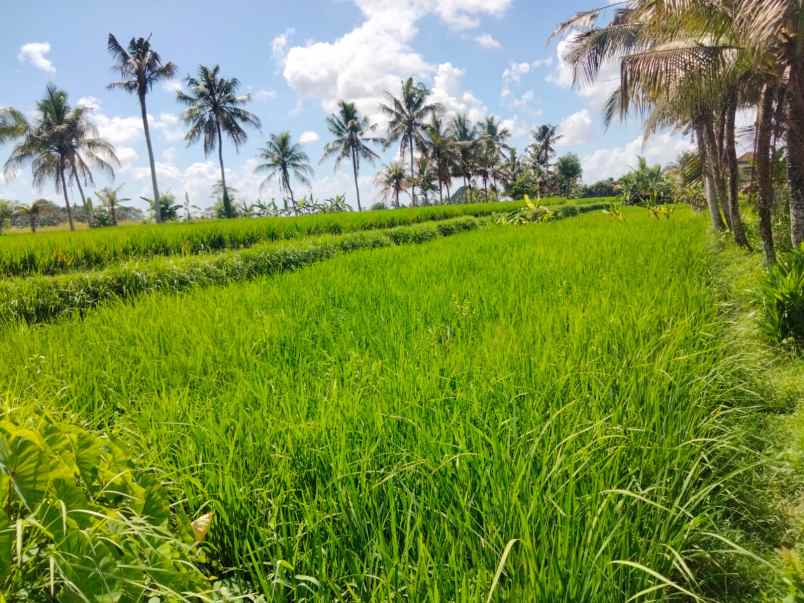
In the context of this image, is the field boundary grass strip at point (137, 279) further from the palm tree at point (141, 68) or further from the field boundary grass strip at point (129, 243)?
the palm tree at point (141, 68)

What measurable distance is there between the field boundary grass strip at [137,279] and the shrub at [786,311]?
17.6 feet

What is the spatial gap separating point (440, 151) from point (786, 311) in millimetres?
28456

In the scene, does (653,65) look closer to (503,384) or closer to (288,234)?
(503,384)

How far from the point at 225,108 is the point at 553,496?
91.5 feet

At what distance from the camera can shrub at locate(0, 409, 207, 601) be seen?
730 millimetres

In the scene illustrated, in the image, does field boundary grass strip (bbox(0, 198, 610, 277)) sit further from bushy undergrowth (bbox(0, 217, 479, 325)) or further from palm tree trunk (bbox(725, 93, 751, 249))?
palm tree trunk (bbox(725, 93, 751, 249))

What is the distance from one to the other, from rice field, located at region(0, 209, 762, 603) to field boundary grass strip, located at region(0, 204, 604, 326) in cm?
78

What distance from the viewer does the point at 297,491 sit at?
1467mm

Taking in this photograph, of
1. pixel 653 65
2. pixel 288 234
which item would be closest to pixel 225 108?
pixel 288 234

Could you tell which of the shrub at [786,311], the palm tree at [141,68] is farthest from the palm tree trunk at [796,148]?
the palm tree at [141,68]

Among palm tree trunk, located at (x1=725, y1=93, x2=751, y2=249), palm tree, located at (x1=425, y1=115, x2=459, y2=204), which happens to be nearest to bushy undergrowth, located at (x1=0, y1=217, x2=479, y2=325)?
palm tree trunk, located at (x1=725, y1=93, x2=751, y2=249)

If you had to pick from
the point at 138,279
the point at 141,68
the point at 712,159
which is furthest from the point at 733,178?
the point at 141,68

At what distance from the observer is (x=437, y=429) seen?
155 centimetres

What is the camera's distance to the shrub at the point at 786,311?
2.87m
